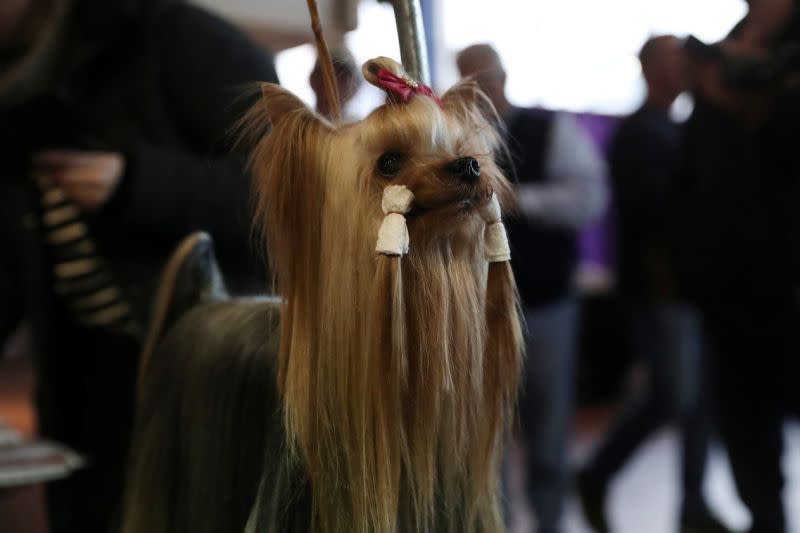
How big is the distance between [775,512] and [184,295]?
1033 millimetres

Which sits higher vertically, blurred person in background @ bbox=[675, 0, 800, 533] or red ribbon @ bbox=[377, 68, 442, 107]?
red ribbon @ bbox=[377, 68, 442, 107]

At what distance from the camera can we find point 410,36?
3.22 ft

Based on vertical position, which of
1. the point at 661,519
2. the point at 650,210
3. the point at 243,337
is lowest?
the point at 661,519

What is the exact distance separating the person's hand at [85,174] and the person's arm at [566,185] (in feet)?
3.43

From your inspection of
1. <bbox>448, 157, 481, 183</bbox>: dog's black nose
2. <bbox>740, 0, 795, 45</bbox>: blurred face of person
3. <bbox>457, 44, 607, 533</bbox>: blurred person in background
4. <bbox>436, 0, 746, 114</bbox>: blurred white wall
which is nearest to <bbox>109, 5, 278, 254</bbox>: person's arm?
<bbox>448, 157, 481, 183</bbox>: dog's black nose

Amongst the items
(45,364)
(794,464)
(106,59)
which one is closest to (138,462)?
(45,364)

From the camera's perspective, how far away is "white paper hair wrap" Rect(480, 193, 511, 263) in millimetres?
888

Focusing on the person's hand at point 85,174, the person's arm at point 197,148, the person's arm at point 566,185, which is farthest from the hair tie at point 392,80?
the person's arm at point 566,185

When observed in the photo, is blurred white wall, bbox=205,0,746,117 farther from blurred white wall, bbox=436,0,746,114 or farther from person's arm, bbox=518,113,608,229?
person's arm, bbox=518,113,608,229

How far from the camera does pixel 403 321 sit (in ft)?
2.82

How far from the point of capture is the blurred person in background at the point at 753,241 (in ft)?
A: 4.53

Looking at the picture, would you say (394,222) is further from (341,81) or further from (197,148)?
(197,148)

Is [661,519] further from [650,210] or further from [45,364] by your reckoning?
[45,364]

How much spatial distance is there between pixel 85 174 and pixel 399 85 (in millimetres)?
647
